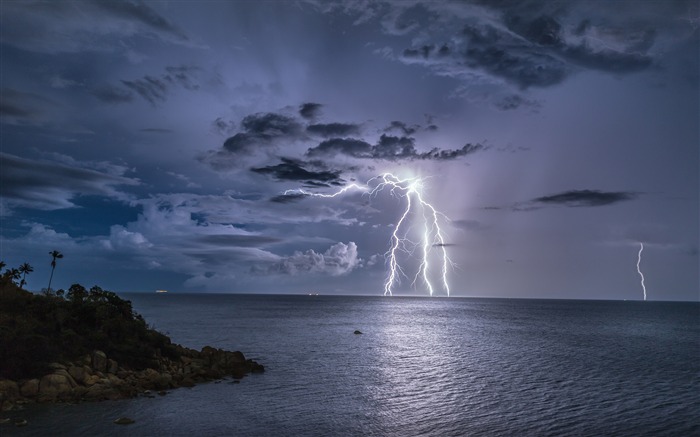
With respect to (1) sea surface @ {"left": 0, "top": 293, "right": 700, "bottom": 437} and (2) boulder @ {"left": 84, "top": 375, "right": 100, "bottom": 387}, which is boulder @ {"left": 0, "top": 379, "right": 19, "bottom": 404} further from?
(2) boulder @ {"left": 84, "top": 375, "right": 100, "bottom": 387}

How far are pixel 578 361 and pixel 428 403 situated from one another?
37153mm

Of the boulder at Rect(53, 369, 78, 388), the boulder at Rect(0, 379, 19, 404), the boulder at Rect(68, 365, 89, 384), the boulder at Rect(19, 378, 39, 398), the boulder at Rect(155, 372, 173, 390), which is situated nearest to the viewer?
the boulder at Rect(0, 379, 19, 404)

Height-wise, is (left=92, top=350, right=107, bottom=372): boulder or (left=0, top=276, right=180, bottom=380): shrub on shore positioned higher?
(left=0, top=276, right=180, bottom=380): shrub on shore

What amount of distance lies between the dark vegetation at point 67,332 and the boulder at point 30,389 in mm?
1609

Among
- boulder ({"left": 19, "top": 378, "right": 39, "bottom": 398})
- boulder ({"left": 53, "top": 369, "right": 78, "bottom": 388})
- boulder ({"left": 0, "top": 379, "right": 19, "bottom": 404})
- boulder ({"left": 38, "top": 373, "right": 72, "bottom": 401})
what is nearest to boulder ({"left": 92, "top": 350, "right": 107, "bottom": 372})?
boulder ({"left": 53, "top": 369, "right": 78, "bottom": 388})

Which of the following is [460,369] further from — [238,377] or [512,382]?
[238,377]

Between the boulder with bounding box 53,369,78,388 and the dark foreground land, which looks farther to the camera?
the boulder with bounding box 53,369,78,388

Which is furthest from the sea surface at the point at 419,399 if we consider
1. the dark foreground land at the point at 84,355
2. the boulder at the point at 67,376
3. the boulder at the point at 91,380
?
the boulder at the point at 91,380

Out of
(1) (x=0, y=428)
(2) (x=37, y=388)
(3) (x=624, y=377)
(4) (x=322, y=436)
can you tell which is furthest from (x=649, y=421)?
(2) (x=37, y=388)

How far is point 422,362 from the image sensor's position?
6644 centimetres

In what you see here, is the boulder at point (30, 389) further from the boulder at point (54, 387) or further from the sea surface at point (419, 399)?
the sea surface at point (419, 399)

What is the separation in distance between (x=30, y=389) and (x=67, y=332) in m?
8.77

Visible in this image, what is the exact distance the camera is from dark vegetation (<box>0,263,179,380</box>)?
4025cm

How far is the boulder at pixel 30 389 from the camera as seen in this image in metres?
37.0
